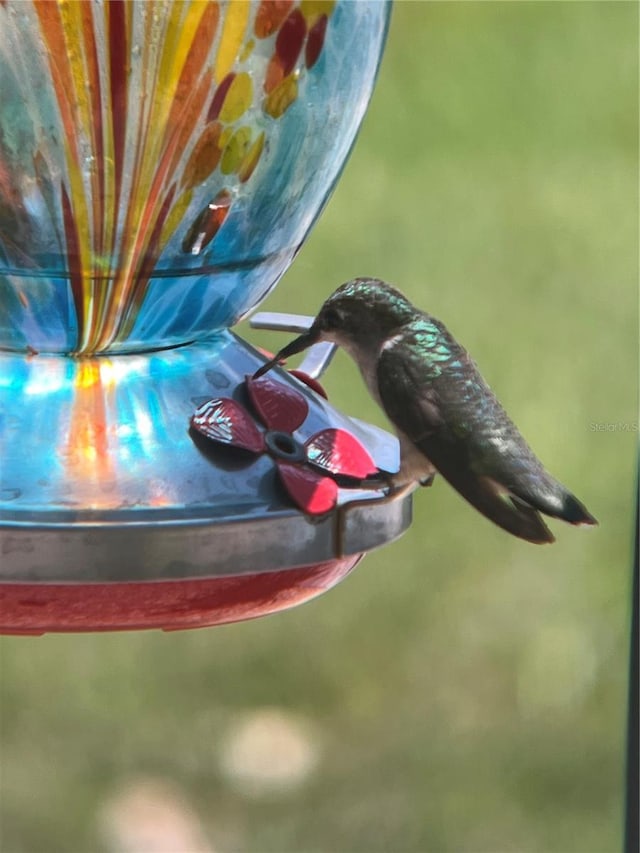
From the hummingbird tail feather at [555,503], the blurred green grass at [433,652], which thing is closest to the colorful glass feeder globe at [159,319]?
the hummingbird tail feather at [555,503]

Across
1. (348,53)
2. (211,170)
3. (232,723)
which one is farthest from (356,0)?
(232,723)

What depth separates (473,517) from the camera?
13.8 ft

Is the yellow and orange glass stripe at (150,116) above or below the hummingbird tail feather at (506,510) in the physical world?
above

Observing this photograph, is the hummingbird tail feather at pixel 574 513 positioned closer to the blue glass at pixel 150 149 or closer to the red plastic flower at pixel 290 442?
the red plastic flower at pixel 290 442

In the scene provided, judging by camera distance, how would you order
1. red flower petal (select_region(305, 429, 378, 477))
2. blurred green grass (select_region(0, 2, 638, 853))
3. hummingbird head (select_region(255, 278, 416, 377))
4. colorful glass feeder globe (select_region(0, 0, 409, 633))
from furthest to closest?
blurred green grass (select_region(0, 2, 638, 853))
hummingbird head (select_region(255, 278, 416, 377))
red flower petal (select_region(305, 429, 378, 477))
colorful glass feeder globe (select_region(0, 0, 409, 633))

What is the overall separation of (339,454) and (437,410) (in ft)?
0.39

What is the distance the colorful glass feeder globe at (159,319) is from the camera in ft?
4.17

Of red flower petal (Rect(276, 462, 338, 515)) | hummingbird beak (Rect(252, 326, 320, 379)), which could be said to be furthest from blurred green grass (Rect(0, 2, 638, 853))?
red flower petal (Rect(276, 462, 338, 515))

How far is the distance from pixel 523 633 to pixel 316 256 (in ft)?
3.25

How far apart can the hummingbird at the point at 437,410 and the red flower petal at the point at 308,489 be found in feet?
0.31

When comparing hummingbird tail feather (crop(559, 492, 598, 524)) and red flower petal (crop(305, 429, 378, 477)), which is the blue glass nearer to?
red flower petal (crop(305, 429, 378, 477))

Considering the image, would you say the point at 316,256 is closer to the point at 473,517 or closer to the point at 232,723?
the point at 473,517

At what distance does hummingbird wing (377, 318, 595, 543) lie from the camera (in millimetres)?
1443

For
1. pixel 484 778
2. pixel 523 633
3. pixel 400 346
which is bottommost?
pixel 484 778
